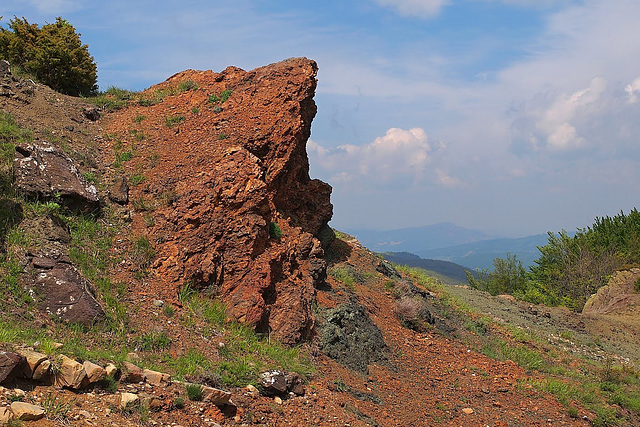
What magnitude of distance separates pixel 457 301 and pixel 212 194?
1063 cm

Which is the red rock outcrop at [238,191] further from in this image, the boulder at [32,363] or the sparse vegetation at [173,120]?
the boulder at [32,363]

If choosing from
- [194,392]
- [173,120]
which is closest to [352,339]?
[194,392]

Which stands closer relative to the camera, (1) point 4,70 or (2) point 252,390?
(2) point 252,390

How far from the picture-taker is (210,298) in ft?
Answer: 30.8

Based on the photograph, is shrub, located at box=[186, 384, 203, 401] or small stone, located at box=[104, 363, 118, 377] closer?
small stone, located at box=[104, 363, 118, 377]

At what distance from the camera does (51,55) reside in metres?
14.9

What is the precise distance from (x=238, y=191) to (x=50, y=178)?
377 cm

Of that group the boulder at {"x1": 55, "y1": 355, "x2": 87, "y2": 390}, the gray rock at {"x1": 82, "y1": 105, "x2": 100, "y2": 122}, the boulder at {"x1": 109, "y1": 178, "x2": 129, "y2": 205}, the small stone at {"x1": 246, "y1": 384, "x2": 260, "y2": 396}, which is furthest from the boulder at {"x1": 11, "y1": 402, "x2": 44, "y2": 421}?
the gray rock at {"x1": 82, "y1": 105, "x2": 100, "y2": 122}

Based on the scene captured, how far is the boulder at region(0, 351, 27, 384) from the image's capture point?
4837 mm

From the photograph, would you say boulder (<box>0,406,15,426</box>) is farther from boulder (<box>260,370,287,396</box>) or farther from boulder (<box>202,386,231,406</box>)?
boulder (<box>260,370,287,396</box>)

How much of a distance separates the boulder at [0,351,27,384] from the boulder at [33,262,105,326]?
2181mm

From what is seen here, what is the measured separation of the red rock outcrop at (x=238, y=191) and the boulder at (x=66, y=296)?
1475mm

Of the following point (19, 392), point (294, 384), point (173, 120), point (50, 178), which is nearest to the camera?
point (19, 392)

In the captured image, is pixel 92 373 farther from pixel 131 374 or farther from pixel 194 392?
pixel 194 392
